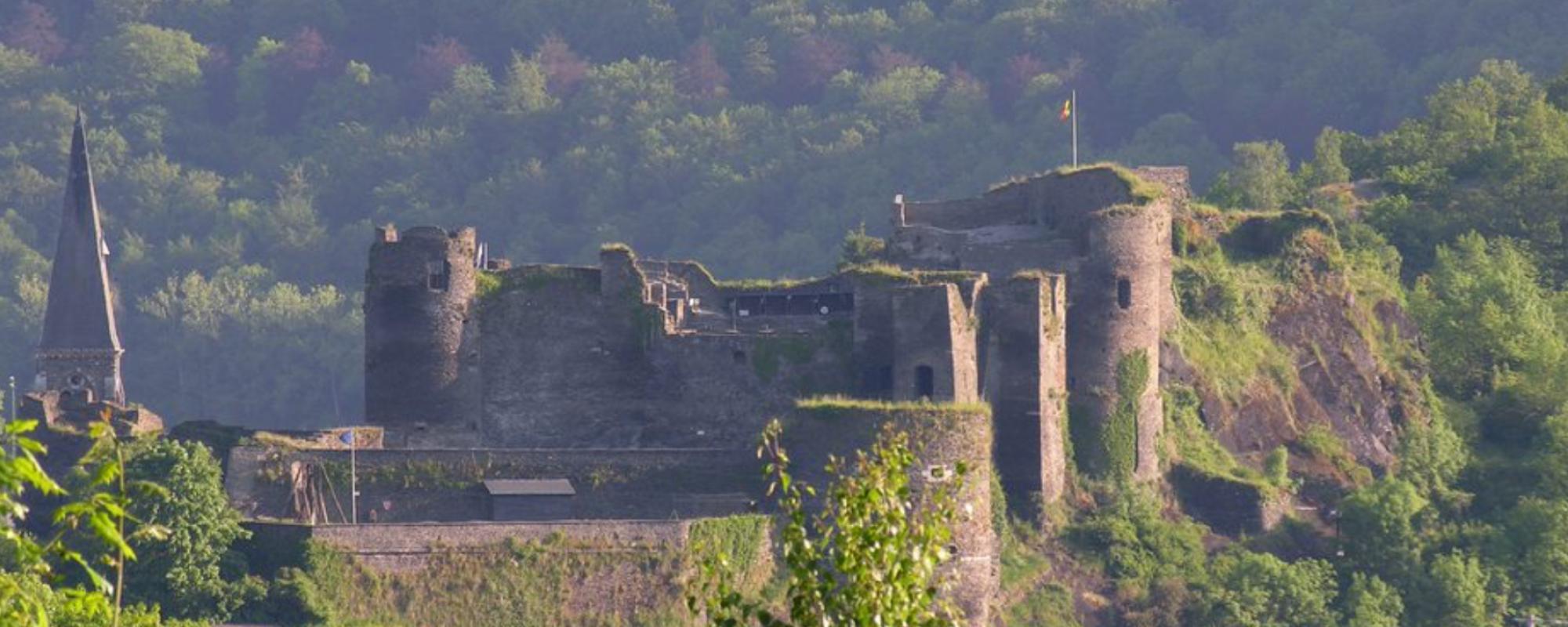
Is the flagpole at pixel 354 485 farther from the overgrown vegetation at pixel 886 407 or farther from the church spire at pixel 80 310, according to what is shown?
the church spire at pixel 80 310

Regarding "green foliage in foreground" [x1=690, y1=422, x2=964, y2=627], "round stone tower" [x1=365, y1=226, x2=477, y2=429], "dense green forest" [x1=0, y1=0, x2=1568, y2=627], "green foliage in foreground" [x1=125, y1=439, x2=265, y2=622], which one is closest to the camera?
"green foliage in foreground" [x1=690, y1=422, x2=964, y2=627]

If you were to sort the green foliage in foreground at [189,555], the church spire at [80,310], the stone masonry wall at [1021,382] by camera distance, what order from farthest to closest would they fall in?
the church spire at [80,310] → the stone masonry wall at [1021,382] → the green foliage in foreground at [189,555]

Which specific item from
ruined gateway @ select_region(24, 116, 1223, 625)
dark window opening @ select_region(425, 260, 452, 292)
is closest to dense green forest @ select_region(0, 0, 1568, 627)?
ruined gateway @ select_region(24, 116, 1223, 625)

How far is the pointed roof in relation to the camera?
91.6 meters

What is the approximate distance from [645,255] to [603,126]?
60.5 ft

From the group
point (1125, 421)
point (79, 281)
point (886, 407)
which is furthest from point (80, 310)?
point (886, 407)

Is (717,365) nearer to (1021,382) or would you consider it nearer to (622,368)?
(622,368)

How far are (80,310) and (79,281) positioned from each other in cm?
98

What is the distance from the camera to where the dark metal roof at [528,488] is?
237 feet

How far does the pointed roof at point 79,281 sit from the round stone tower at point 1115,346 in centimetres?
2390

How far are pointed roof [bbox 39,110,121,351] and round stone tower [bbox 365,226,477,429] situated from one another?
1663 centimetres

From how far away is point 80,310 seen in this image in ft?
304

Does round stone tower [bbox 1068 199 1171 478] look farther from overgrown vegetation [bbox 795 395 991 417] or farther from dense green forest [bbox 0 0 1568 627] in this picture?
overgrown vegetation [bbox 795 395 991 417]

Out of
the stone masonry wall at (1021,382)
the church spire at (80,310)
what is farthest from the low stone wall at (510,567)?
the church spire at (80,310)
